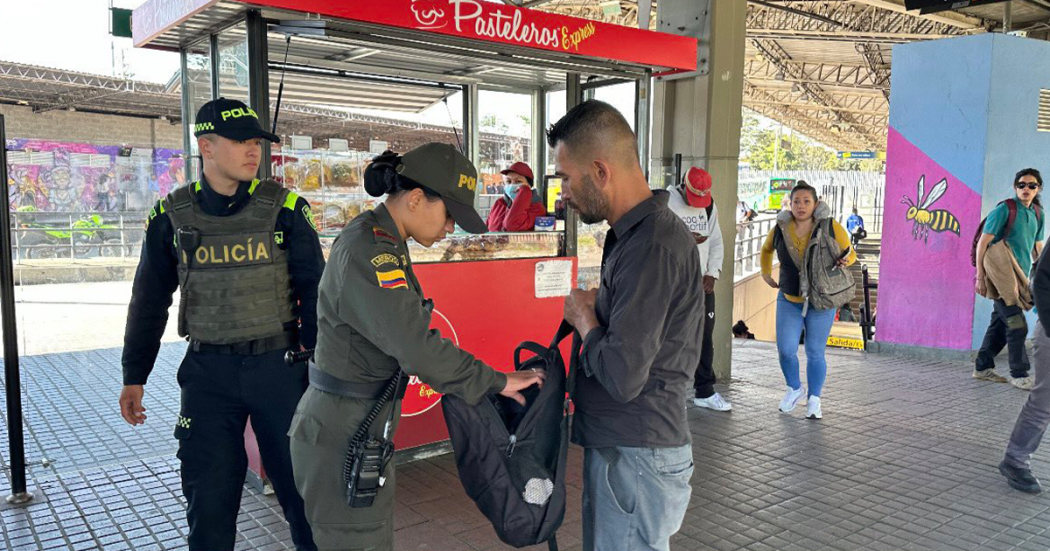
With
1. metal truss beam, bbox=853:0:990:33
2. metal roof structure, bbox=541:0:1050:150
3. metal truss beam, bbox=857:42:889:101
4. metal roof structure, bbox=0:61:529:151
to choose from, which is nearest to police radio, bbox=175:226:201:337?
metal roof structure, bbox=0:61:529:151

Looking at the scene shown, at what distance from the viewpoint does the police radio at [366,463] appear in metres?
2.13

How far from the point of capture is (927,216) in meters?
8.30

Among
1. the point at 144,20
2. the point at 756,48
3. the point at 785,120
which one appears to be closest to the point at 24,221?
the point at 144,20

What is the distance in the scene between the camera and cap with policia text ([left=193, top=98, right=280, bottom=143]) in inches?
115

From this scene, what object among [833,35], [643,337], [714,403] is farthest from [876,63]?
[643,337]

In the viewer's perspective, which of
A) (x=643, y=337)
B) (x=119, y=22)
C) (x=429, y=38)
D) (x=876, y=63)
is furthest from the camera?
(x=876, y=63)

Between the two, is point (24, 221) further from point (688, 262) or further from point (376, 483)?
point (688, 262)

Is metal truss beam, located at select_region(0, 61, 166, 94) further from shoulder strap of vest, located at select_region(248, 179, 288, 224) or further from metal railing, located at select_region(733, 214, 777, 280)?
shoulder strap of vest, located at select_region(248, 179, 288, 224)

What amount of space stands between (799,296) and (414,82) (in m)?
3.48

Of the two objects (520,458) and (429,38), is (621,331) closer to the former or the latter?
(520,458)

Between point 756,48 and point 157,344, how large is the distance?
794 inches

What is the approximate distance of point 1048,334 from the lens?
414 cm

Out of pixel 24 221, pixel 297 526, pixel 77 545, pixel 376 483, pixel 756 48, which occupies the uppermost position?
pixel 756 48

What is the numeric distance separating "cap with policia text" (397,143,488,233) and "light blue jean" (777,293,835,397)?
413 cm
